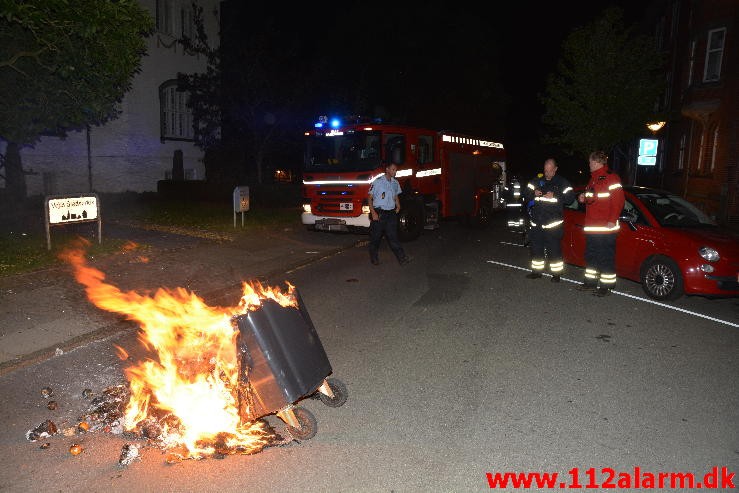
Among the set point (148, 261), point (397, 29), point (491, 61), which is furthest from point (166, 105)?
point (491, 61)

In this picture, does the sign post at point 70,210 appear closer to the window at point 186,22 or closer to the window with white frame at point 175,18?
the window with white frame at point 175,18

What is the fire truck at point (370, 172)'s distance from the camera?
12.3 meters

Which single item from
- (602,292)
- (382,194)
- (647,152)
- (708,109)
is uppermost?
(708,109)

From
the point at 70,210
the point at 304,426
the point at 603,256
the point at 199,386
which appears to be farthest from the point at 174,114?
the point at 304,426

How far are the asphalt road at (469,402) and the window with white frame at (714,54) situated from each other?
1621 centimetres

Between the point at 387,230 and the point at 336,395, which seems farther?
the point at 387,230

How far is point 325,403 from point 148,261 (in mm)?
6666

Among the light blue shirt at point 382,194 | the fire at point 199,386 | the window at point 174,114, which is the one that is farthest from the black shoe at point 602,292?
the window at point 174,114

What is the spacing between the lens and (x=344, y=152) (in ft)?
41.2

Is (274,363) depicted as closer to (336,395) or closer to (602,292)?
(336,395)

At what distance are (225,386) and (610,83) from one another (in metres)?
22.7

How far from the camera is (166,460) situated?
352cm

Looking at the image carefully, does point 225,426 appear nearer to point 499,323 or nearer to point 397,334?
point 397,334

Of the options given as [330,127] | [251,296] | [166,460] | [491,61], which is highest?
Answer: [491,61]
